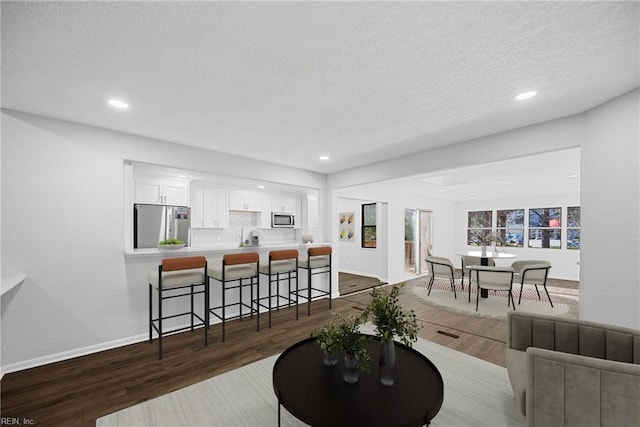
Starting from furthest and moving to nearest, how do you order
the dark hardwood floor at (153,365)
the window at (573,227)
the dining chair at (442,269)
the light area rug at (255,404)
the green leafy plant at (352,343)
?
the window at (573,227) < the dining chair at (442,269) < the dark hardwood floor at (153,365) < the light area rug at (255,404) < the green leafy plant at (352,343)

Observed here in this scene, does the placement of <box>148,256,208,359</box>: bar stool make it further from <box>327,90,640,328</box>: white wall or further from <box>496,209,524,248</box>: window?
<box>496,209,524,248</box>: window

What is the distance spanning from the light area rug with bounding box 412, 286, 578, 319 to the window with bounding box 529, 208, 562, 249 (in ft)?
11.4

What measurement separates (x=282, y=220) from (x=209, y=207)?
181 centimetres

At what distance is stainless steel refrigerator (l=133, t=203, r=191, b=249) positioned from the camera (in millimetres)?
4301

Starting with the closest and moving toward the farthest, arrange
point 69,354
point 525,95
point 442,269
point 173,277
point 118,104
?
point 525,95 < point 118,104 < point 69,354 < point 173,277 < point 442,269

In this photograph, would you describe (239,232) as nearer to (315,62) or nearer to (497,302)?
(315,62)

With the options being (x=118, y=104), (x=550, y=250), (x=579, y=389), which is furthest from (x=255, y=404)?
(x=550, y=250)

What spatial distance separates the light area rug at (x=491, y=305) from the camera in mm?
4660

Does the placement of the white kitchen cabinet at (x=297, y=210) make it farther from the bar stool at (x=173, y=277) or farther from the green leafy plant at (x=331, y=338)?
the green leafy plant at (x=331, y=338)

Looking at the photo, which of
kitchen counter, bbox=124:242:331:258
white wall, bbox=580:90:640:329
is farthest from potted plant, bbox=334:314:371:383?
kitchen counter, bbox=124:242:331:258

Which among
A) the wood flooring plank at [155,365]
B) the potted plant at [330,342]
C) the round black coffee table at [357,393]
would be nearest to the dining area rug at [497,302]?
the wood flooring plank at [155,365]

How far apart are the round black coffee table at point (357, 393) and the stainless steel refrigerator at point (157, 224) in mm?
3320

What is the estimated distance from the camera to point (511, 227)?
349 inches

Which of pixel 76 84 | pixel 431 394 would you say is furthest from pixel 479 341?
pixel 76 84
